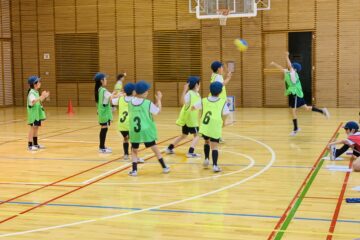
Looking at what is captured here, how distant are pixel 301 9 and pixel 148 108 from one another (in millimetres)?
13737

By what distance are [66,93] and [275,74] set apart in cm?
913

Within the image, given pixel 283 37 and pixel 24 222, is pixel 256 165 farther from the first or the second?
pixel 283 37

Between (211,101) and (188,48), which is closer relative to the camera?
(211,101)

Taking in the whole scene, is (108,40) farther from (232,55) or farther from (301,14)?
(301,14)

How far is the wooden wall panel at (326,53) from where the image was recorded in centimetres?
2025

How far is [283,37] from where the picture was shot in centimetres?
2077

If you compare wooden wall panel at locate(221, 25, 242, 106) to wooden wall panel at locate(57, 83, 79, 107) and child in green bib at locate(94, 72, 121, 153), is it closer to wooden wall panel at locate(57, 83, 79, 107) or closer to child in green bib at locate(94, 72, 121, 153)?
wooden wall panel at locate(57, 83, 79, 107)

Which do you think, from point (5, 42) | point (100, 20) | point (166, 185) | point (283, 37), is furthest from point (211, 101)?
point (5, 42)

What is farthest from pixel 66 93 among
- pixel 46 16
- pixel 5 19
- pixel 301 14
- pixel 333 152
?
pixel 333 152

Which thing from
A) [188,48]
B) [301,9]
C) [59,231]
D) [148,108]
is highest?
[301,9]

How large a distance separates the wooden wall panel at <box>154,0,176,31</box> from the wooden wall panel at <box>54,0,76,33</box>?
3.73 metres

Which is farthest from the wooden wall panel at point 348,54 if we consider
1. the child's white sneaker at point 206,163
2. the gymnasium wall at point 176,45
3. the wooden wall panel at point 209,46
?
the child's white sneaker at point 206,163

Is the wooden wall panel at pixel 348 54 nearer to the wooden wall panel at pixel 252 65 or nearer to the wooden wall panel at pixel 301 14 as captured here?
the wooden wall panel at pixel 301 14

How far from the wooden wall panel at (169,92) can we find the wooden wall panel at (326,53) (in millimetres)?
5693
